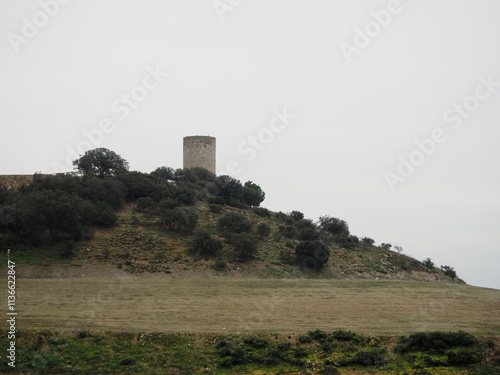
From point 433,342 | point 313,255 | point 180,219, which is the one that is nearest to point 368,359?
point 433,342

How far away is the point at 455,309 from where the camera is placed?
2220cm

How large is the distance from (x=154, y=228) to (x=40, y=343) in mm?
21286

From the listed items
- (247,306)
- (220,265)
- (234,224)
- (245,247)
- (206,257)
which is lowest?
(247,306)

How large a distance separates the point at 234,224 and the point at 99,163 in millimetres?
13420

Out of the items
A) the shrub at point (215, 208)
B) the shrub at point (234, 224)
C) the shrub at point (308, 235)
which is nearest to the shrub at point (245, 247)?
the shrub at point (234, 224)

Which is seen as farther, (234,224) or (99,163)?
(99,163)

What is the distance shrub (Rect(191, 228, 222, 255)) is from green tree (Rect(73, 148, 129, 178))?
1391cm

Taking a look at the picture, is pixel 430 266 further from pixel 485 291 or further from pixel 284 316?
pixel 284 316

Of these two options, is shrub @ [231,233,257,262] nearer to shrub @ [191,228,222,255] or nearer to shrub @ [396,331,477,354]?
shrub @ [191,228,222,255]

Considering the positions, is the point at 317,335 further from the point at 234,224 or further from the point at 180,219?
the point at 180,219

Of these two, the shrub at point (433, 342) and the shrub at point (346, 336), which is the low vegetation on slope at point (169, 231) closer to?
the shrub at point (346, 336)

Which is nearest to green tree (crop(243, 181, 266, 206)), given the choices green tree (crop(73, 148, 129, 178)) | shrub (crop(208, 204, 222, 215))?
shrub (crop(208, 204, 222, 215))

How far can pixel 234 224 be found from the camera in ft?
125

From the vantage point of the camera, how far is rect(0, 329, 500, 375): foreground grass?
16062 millimetres
